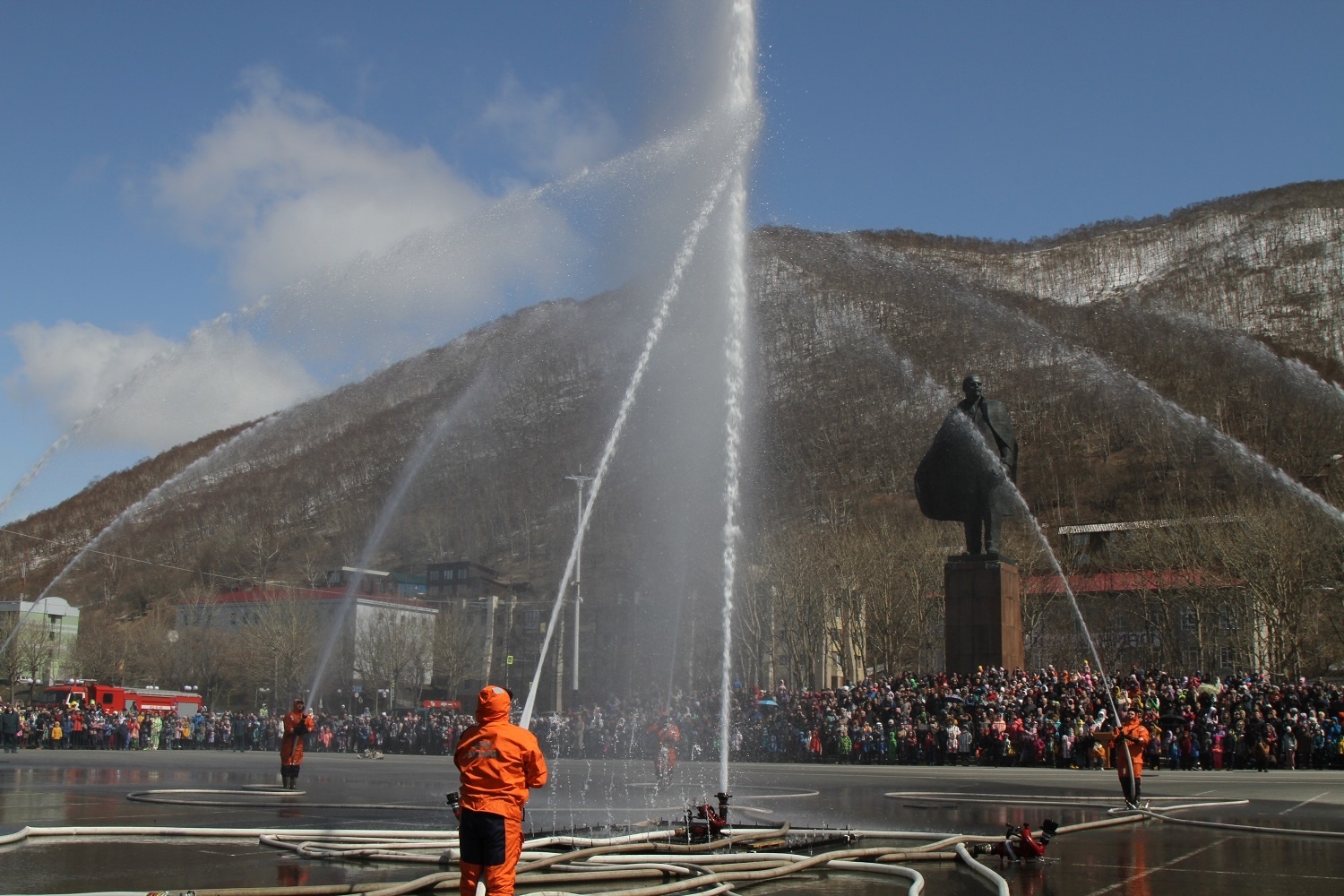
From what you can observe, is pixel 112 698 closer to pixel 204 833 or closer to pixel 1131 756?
pixel 204 833

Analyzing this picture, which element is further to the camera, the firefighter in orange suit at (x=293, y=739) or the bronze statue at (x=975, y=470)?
the bronze statue at (x=975, y=470)

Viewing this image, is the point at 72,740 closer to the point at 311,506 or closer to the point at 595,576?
the point at 595,576

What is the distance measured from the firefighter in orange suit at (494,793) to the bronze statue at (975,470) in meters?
25.9

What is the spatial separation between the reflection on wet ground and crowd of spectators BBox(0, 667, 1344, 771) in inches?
70.9

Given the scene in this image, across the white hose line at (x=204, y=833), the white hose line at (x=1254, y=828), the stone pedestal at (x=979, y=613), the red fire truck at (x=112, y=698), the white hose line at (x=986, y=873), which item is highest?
the stone pedestal at (x=979, y=613)

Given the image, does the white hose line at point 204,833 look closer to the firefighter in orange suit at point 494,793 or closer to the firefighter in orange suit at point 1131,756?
the firefighter in orange suit at point 494,793

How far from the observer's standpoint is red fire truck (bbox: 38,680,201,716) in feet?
188

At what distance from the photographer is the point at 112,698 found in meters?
60.2

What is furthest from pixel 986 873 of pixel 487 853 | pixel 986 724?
pixel 986 724

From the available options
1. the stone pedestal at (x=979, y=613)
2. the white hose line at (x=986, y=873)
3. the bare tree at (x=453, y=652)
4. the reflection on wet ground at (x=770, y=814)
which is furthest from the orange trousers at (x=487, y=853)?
the bare tree at (x=453, y=652)

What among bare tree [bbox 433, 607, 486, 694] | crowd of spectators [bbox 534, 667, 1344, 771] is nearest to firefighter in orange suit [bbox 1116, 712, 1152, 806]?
crowd of spectators [bbox 534, 667, 1344, 771]

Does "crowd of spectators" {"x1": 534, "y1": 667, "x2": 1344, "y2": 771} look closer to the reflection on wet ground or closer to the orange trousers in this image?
the reflection on wet ground

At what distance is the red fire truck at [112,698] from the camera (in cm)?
5731

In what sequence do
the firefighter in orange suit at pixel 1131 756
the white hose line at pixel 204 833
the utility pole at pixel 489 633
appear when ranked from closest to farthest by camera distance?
the white hose line at pixel 204 833, the firefighter in orange suit at pixel 1131 756, the utility pole at pixel 489 633
